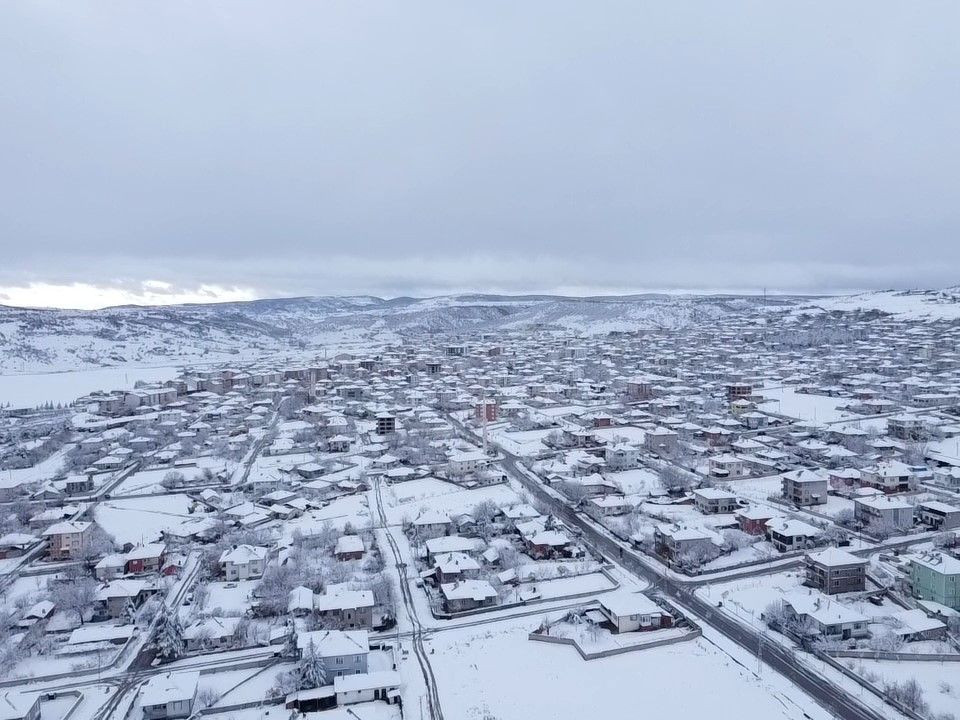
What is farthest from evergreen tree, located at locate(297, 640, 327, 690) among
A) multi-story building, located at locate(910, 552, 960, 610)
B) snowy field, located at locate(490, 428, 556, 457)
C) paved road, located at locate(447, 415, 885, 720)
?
snowy field, located at locate(490, 428, 556, 457)

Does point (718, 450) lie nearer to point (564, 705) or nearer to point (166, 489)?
point (564, 705)

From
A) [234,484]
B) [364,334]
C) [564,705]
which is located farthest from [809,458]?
[364,334]

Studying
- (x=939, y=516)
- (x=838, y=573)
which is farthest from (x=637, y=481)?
(x=838, y=573)

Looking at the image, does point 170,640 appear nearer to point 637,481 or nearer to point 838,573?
point 838,573

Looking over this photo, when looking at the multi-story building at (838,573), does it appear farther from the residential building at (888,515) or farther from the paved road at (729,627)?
the residential building at (888,515)

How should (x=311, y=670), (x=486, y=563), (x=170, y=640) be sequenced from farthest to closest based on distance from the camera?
(x=486, y=563)
(x=170, y=640)
(x=311, y=670)
